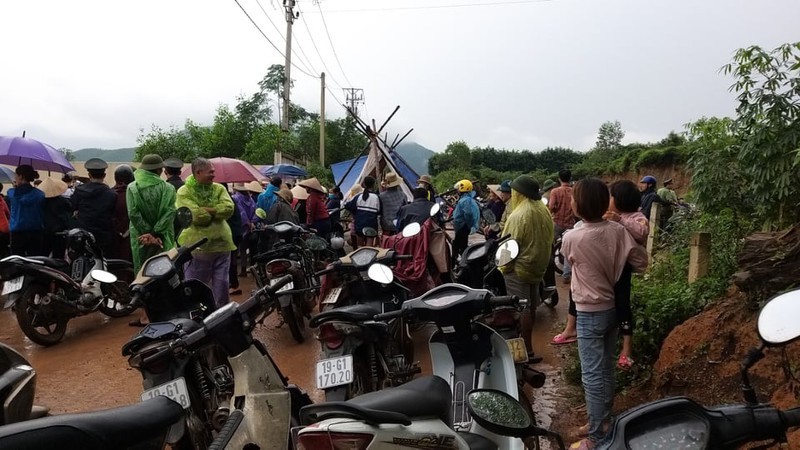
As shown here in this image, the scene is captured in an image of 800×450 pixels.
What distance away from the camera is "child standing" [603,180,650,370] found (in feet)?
10.6

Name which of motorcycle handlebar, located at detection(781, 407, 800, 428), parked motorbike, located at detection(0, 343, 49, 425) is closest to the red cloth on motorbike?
parked motorbike, located at detection(0, 343, 49, 425)

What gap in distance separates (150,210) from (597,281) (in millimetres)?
4765

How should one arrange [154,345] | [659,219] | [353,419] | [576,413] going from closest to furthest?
[353,419], [154,345], [576,413], [659,219]

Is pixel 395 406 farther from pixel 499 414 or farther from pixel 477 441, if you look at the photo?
pixel 477 441

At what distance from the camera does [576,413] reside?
13.1 ft

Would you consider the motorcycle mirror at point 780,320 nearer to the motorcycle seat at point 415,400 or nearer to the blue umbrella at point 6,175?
the motorcycle seat at point 415,400

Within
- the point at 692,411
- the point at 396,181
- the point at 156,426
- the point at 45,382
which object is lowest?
the point at 45,382

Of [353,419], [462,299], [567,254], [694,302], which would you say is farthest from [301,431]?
[694,302]

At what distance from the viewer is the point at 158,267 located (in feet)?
12.1

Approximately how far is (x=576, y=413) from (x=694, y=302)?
5.04 ft

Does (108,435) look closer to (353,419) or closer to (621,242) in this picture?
(353,419)

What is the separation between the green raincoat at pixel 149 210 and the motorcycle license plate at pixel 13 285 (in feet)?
3.56

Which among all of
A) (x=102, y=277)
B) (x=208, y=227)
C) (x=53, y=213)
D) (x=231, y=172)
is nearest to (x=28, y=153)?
(x=53, y=213)

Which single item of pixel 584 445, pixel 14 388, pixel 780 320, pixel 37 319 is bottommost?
pixel 584 445
